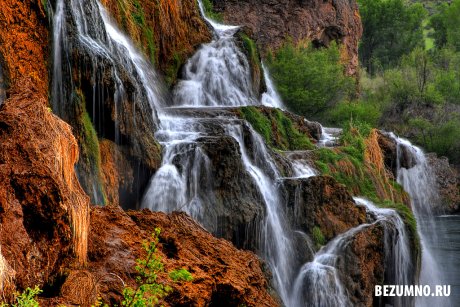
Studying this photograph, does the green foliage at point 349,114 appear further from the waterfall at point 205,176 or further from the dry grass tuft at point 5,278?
the dry grass tuft at point 5,278

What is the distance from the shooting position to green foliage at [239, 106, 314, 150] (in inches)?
784

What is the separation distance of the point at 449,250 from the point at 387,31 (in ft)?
153

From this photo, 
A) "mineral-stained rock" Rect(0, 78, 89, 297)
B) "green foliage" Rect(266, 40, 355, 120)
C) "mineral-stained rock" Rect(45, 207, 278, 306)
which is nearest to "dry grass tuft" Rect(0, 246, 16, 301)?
"mineral-stained rock" Rect(0, 78, 89, 297)

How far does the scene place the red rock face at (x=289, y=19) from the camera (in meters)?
39.4

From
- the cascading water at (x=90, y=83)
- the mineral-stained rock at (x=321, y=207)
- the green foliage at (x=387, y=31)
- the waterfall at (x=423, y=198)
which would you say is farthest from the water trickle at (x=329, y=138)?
the green foliage at (x=387, y=31)

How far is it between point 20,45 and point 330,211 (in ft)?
28.4

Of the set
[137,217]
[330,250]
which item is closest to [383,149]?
[330,250]

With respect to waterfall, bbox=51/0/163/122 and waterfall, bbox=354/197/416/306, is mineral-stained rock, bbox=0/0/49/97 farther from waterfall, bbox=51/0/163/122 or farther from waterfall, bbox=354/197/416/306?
waterfall, bbox=354/197/416/306

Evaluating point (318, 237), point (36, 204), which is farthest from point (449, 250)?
point (36, 204)

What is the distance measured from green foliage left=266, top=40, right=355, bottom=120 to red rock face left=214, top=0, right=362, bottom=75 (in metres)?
2.01

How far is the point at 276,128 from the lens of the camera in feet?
69.6

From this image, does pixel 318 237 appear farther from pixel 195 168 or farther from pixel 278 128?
pixel 278 128

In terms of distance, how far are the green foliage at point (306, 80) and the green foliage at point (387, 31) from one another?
29008 mm

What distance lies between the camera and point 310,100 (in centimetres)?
3506
